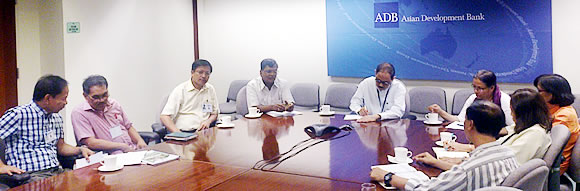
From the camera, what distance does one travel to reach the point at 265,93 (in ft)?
16.6

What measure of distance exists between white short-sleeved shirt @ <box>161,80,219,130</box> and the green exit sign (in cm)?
163

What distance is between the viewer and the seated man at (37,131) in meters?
3.03

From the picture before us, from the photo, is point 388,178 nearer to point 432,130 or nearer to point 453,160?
point 453,160

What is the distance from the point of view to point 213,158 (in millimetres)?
2863

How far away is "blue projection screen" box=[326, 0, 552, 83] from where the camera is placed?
517cm

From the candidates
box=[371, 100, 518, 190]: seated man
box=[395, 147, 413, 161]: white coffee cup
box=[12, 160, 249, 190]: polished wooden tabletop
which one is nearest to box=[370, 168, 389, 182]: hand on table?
box=[371, 100, 518, 190]: seated man

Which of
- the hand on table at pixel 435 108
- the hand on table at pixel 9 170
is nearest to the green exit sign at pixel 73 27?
the hand on table at pixel 9 170

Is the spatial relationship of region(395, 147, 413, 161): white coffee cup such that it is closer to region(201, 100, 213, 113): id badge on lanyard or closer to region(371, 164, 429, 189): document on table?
region(371, 164, 429, 189): document on table

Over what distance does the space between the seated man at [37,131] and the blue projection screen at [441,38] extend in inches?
150

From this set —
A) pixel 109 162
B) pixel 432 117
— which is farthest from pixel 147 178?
pixel 432 117

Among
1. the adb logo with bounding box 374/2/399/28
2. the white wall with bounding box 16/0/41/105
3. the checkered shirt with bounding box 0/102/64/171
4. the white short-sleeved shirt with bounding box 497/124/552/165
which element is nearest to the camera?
the white short-sleeved shirt with bounding box 497/124/552/165

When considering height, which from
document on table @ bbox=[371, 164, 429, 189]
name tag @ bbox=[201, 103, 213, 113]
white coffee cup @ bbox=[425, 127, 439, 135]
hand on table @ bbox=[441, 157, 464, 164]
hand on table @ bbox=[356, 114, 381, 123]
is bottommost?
document on table @ bbox=[371, 164, 429, 189]

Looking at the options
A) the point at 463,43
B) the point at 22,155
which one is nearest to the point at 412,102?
the point at 463,43

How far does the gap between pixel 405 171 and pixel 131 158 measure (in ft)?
5.17
